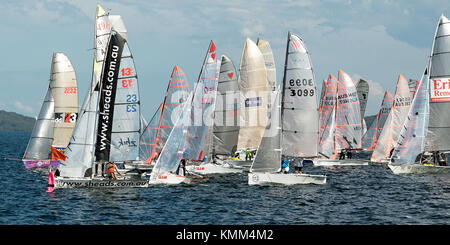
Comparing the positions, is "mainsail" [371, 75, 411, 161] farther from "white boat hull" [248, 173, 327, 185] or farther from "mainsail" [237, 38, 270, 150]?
"white boat hull" [248, 173, 327, 185]

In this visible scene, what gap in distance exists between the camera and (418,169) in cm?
4616

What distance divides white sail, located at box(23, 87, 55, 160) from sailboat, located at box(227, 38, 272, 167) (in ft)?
59.0

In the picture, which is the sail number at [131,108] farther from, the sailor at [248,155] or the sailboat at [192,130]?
the sailor at [248,155]

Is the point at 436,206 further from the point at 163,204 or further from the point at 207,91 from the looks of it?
the point at 207,91

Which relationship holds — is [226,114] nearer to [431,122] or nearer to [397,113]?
[431,122]

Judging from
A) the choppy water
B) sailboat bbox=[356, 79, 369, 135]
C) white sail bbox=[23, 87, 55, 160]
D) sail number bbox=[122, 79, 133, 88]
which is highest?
sailboat bbox=[356, 79, 369, 135]

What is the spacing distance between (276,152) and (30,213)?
15840 mm

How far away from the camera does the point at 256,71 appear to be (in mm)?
55594

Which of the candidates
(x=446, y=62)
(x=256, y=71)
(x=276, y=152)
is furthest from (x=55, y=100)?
(x=446, y=62)

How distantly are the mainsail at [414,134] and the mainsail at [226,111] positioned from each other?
48.2 ft

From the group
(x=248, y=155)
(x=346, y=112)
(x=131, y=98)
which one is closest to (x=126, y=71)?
(x=131, y=98)

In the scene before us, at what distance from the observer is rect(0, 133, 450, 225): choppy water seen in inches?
1072

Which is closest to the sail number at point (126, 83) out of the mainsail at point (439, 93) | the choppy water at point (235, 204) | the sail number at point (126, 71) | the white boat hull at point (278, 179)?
the sail number at point (126, 71)

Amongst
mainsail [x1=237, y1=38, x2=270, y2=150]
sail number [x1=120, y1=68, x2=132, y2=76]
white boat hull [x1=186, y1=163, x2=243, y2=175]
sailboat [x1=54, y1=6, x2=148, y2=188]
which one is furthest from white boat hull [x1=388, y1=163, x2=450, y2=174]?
sail number [x1=120, y1=68, x2=132, y2=76]
